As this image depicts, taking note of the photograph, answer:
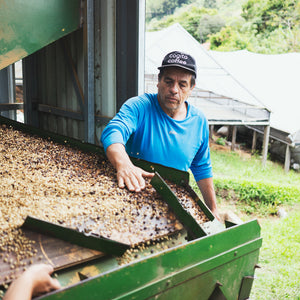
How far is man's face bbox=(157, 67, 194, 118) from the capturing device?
7.45ft

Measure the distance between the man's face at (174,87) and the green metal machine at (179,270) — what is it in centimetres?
81

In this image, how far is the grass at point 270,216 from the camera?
4.28 meters

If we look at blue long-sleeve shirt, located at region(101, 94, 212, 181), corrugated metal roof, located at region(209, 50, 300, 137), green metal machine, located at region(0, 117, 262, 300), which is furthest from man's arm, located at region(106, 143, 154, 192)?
corrugated metal roof, located at region(209, 50, 300, 137)

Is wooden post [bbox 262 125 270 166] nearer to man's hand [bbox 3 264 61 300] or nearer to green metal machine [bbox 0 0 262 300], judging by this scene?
green metal machine [bbox 0 0 262 300]

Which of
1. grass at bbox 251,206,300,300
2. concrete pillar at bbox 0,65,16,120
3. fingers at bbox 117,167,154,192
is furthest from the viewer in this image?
concrete pillar at bbox 0,65,16,120

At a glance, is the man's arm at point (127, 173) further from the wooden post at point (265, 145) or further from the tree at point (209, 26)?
the tree at point (209, 26)

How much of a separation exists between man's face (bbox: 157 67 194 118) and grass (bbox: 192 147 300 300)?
113 inches

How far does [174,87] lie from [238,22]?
23692 mm

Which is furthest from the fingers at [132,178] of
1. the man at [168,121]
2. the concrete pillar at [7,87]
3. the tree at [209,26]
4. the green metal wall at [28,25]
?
the tree at [209,26]

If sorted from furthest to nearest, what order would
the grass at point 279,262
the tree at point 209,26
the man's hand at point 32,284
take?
the tree at point 209,26, the grass at point 279,262, the man's hand at point 32,284

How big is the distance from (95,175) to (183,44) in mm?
11374

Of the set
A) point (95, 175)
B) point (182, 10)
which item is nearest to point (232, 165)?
point (95, 175)

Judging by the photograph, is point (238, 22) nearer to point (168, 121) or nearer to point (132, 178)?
point (168, 121)

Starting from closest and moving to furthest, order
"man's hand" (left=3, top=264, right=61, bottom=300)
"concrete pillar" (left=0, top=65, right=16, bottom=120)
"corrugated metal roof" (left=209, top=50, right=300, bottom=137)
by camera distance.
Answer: "man's hand" (left=3, top=264, right=61, bottom=300) < "concrete pillar" (left=0, top=65, right=16, bottom=120) < "corrugated metal roof" (left=209, top=50, right=300, bottom=137)
